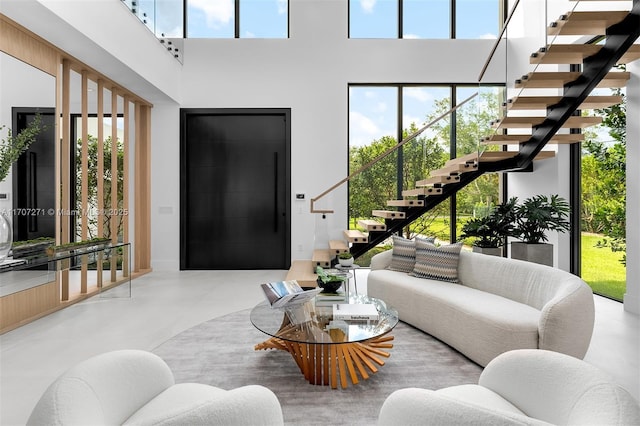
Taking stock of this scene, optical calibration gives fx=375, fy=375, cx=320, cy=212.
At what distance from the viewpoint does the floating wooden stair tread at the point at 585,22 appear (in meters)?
3.59

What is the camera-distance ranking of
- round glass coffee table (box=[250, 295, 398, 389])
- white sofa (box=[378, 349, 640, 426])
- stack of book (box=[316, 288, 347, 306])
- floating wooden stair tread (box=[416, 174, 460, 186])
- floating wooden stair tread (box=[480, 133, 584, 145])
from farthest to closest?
floating wooden stair tread (box=[416, 174, 460, 186]), floating wooden stair tread (box=[480, 133, 584, 145]), stack of book (box=[316, 288, 347, 306]), round glass coffee table (box=[250, 295, 398, 389]), white sofa (box=[378, 349, 640, 426])

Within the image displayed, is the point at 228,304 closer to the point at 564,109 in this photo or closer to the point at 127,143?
the point at 127,143

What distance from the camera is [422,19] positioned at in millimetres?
6793

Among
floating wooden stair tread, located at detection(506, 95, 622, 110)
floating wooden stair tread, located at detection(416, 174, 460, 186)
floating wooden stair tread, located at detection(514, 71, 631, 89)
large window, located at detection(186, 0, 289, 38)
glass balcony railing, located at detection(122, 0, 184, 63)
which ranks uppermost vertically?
large window, located at detection(186, 0, 289, 38)

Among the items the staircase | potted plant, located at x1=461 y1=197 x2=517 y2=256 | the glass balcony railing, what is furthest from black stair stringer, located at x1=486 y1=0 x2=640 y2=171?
the glass balcony railing

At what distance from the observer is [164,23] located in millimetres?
6004

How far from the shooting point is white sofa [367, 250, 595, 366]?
2.49 m

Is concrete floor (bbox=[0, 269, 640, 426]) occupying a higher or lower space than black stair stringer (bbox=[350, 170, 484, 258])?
lower

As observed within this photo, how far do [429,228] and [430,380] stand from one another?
14.7ft

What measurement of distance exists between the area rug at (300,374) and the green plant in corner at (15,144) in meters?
2.44

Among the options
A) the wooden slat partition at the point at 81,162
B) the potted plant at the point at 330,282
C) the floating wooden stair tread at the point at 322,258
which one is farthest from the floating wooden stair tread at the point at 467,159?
the wooden slat partition at the point at 81,162

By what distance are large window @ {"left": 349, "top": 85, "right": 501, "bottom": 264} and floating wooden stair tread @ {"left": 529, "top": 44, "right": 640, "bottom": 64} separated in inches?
84.2

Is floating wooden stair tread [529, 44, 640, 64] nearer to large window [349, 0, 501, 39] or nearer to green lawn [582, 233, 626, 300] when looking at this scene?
green lawn [582, 233, 626, 300]

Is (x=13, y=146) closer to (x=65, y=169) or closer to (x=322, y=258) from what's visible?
(x=65, y=169)
